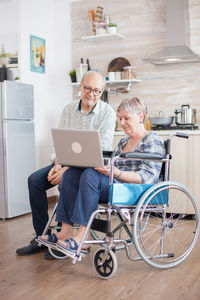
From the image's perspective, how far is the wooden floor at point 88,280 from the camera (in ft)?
7.54

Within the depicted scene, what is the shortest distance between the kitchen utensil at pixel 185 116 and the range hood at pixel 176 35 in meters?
0.51

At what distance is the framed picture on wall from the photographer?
507 cm

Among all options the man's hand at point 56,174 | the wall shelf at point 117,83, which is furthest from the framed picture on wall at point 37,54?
the man's hand at point 56,174

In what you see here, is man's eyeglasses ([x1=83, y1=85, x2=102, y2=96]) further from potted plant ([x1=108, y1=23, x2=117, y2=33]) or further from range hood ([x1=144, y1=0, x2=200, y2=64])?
potted plant ([x1=108, y1=23, x2=117, y2=33])

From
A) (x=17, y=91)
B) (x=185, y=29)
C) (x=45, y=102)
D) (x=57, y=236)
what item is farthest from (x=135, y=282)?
(x=45, y=102)

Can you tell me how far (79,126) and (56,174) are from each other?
416mm

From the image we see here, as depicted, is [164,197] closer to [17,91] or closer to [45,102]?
[17,91]

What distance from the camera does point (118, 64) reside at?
514 cm

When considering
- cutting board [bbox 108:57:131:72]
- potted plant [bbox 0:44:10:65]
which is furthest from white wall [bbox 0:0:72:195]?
cutting board [bbox 108:57:131:72]

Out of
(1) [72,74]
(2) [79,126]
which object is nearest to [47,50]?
(1) [72,74]

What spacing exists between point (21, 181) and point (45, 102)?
1178 mm

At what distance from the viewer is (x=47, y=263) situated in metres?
2.86

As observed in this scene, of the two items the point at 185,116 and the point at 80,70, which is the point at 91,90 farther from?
the point at 80,70

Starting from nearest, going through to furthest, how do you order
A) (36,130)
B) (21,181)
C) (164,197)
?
(164,197), (21,181), (36,130)
